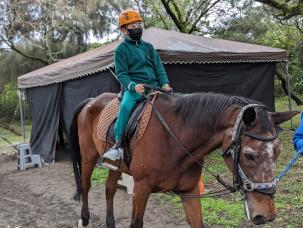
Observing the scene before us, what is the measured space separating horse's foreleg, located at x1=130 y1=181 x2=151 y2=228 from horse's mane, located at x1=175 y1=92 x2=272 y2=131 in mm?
677

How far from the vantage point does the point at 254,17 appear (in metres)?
20.2

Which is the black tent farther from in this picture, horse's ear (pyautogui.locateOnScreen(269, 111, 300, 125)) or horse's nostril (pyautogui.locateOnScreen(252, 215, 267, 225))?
horse's nostril (pyautogui.locateOnScreen(252, 215, 267, 225))

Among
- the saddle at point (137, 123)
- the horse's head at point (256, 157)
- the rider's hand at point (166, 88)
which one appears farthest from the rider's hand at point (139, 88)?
the horse's head at point (256, 157)

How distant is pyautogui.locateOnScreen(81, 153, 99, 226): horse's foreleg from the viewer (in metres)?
5.06

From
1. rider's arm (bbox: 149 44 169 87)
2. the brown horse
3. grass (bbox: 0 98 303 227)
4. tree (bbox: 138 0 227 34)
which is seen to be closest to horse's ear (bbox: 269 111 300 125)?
the brown horse

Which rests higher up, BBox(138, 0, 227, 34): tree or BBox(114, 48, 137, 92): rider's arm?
BBox(138, 0, 227, 34): tree

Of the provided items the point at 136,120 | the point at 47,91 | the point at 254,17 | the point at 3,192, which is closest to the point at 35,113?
the point at 47,91

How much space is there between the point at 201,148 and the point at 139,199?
73 centimetres

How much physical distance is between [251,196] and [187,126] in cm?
90

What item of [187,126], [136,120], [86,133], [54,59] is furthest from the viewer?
[54,59]

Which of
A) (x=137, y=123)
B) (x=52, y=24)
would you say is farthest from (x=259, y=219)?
(x=52, y=24)

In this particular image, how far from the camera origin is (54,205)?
636 cm

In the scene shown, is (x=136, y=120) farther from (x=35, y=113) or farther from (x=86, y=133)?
(x=35, y=113)

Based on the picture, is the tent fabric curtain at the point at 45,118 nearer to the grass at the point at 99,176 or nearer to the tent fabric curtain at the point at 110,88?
the tent fabric curtain at the point at 110,88
